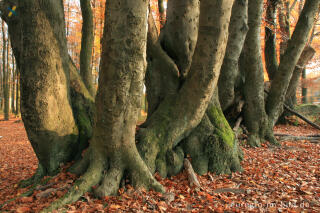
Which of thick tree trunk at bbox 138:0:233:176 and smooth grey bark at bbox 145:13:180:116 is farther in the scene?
smooth grey bark at bbox 145:13:180:116

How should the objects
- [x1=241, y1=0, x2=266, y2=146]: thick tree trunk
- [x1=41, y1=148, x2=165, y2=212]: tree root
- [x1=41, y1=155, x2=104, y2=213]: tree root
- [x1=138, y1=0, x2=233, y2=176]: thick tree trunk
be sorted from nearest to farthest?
1. [x1=41, y1=155, x2=104, y2=213]: tree root
2. [x1=41, y1=148, x2=165, y2=212]: tree root
3. [x1=138, y1=0, x2=233, y2=176]: thick tree trunk
4. [x1=241, y1=0, x2=266, y2=146]: thick tree trunk

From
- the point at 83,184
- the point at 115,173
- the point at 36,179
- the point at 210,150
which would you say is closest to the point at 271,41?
the point at 210,150

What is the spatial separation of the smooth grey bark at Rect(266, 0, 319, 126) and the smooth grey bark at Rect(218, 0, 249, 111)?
1.41m

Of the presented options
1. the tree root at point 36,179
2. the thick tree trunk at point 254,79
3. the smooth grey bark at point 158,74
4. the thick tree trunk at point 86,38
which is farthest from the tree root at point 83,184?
the thick tree trunk at point 254,79

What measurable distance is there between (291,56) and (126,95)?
6.06 metres

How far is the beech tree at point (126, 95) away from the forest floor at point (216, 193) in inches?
9.1

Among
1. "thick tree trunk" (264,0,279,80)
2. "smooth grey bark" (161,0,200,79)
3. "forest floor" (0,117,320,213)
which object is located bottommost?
"forest floor" (0,117,320,213)

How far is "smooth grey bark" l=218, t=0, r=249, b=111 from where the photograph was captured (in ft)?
19.6

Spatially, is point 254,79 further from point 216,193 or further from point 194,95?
point 216,193

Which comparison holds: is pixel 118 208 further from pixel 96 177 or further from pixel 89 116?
pixel 89 116

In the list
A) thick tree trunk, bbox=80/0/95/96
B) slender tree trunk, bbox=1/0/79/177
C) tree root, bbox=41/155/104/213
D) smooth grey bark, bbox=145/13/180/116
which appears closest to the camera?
tree root, bbox=41/155/104/213

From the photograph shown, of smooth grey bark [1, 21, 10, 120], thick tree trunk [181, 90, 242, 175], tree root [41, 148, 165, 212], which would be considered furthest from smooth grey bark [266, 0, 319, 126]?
smooth grey bark [1, 21, 10, 120]

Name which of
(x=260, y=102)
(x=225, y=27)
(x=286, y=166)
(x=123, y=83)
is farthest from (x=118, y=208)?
(x=260, y=102)

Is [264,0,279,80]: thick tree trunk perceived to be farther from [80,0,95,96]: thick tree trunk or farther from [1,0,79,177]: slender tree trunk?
[1,0,79,177]: slender tree trunk
